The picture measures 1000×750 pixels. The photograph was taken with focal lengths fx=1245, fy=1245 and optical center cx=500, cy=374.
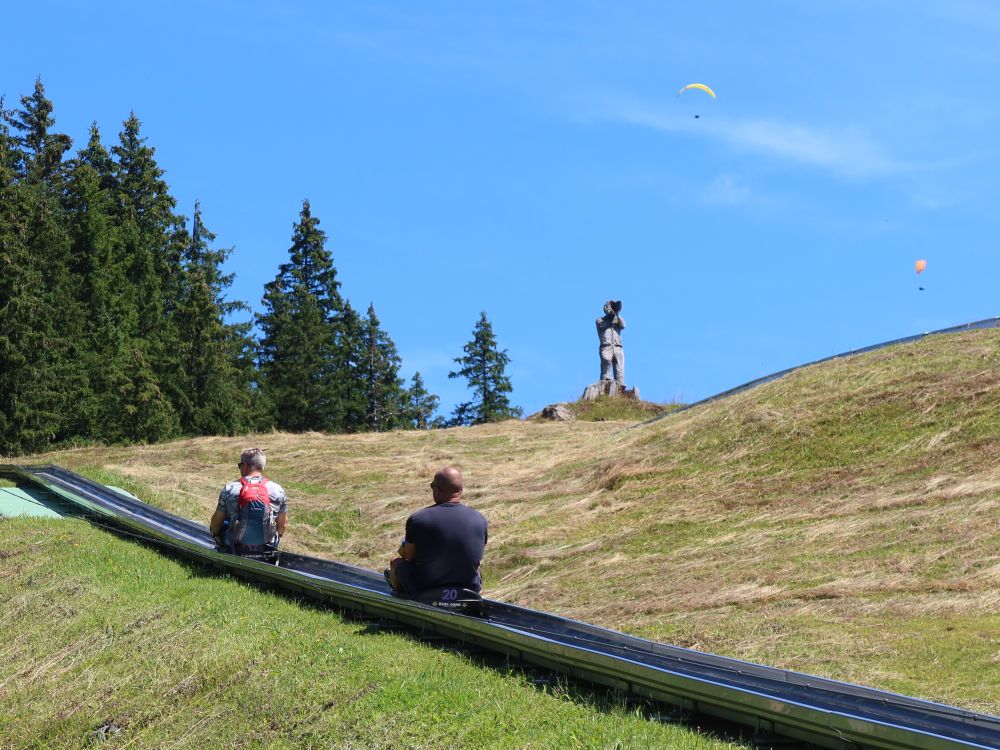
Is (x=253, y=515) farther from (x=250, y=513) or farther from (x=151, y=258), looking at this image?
(x=151, y=258)

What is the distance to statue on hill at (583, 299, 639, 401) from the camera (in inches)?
1779

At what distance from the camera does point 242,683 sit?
32.9 feet

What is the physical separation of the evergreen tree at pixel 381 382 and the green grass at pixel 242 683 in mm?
51634

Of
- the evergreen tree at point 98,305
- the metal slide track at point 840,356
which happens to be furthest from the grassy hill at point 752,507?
the evergreen tree at point 98,305

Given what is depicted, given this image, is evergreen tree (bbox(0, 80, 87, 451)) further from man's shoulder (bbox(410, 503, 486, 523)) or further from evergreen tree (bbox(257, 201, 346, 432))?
man's shoulder (bbox(410, 503, 486, 523))

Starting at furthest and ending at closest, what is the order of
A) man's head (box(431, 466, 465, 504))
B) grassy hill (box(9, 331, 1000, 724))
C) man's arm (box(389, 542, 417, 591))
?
grassy hill (box(9, 331, 1000, 724))
man's arm (box(389, 542, 417, 591))
man's head (box(431, 466, 465, 504))

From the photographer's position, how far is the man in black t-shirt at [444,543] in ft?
34.6

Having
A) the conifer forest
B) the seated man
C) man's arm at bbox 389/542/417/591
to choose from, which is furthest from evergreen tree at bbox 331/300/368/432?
man's arm at bbox 389/542/417/591

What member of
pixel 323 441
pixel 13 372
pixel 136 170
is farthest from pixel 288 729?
pixel 136 170

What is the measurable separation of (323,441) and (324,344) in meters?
29.8

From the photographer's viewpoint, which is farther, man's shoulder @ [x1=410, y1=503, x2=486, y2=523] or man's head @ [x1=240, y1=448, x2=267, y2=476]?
man's head @ [x1=240, y1=448, x2=267, y2=476]

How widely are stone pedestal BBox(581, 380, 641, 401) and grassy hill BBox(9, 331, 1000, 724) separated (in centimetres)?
753

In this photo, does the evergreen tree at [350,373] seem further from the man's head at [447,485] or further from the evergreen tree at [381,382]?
the man's head at [447,485]

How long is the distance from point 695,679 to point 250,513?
24.8 feet
